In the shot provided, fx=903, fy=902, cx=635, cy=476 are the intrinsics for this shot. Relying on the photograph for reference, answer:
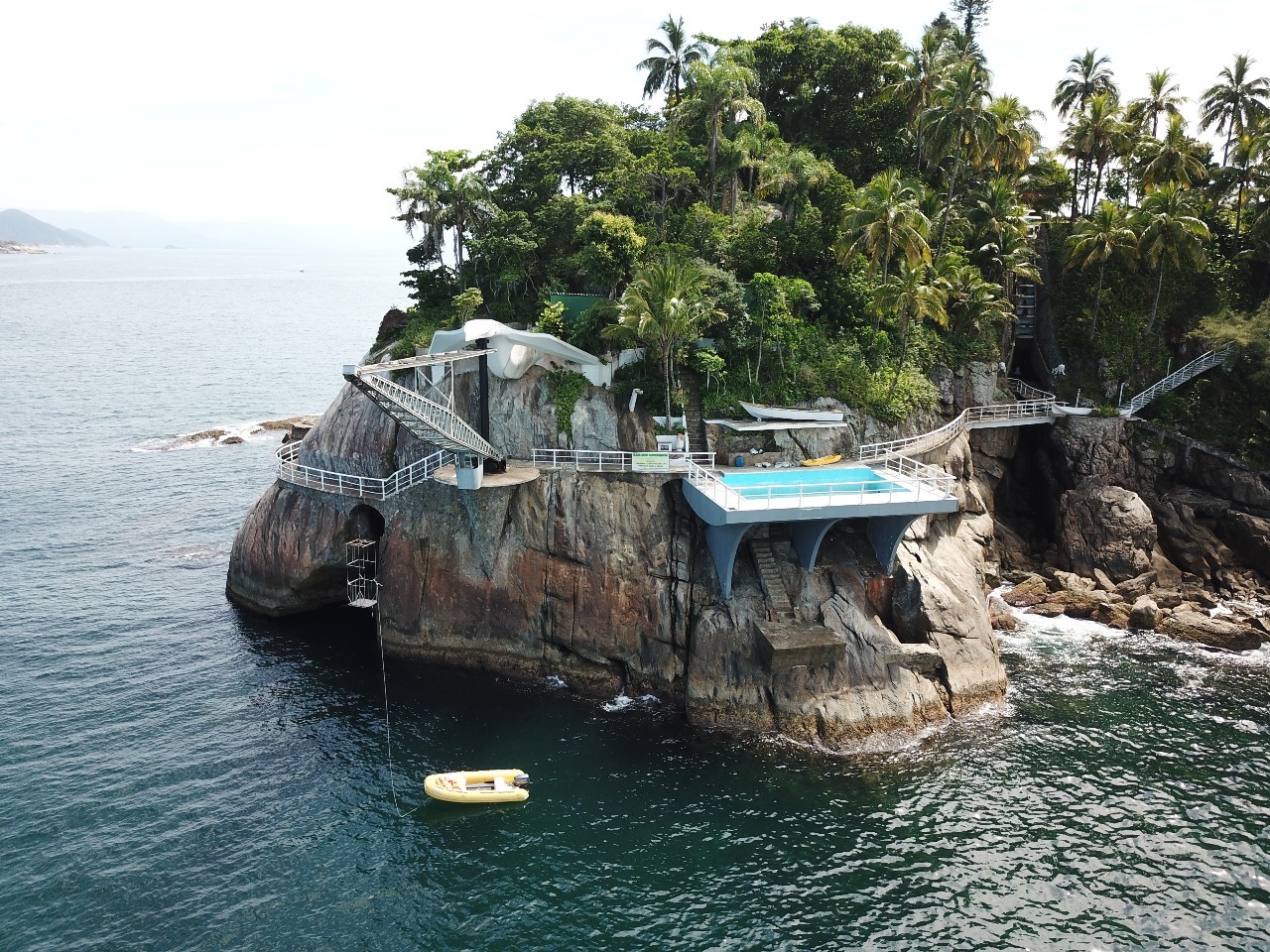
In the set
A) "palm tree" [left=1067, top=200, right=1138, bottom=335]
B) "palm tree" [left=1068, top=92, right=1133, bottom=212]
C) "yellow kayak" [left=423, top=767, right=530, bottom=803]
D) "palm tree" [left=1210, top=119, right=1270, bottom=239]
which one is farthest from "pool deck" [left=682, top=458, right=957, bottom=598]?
"palm tree" [left=1210, top=119, right=1270, bottom=239]

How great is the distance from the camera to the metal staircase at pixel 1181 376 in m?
59.8

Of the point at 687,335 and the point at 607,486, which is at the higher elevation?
the point at 687,335

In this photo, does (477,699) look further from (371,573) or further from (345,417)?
(345,417)

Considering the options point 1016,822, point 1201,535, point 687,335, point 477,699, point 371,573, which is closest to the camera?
point 1016,822

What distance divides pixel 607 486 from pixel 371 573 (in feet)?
50.2

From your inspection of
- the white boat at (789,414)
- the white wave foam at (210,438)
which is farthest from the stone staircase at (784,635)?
the white wave foam at (210,438)

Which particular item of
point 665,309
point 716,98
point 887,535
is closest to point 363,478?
point 665,309

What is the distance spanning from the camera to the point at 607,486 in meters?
43.7

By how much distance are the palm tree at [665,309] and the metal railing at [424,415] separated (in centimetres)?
903

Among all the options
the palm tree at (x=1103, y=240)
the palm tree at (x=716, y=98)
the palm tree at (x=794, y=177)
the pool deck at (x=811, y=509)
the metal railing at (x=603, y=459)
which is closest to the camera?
the pool deck at (x=811, y=509)

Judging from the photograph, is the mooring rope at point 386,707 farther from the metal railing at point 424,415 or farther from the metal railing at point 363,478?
the metal railing at point 424,415

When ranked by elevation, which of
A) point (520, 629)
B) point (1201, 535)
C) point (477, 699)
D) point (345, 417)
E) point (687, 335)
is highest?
point (687, 335)

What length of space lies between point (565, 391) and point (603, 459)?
14.4 ft

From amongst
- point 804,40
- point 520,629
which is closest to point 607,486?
point 520,629
